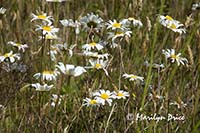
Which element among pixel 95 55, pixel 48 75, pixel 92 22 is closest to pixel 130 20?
pixel 92 22

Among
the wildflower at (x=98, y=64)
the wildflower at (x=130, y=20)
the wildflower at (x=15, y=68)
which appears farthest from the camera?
the wildflower at (x=130, y=20)

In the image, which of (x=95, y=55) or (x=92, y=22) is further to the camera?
(x=92, y=22)

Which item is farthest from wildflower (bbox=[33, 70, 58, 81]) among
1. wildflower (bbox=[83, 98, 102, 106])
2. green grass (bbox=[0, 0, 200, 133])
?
wildflower (bbox=[83, 98, 102, 106])

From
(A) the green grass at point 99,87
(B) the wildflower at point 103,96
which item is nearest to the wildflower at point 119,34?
(A) the green grass at point 99,87

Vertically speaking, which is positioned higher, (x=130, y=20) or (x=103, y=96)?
(x=130, y=20)

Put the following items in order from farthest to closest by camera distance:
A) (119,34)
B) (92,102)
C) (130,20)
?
1. (130,20)
2. (119,34)
3. (92,102)

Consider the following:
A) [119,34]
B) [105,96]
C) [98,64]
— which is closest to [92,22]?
[119,34]

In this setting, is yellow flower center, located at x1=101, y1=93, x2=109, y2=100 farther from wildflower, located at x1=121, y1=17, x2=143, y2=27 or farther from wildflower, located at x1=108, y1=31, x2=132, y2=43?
wildflower, located at x1=121, y1=17, x2=143, y2=27

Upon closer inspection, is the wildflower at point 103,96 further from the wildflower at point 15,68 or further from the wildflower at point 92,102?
the wildflower at point 15,68

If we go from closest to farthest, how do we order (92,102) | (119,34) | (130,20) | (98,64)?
(92,102), (98,64), (119,34), (130,20)

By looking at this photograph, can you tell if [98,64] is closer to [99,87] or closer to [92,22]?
[99,87]

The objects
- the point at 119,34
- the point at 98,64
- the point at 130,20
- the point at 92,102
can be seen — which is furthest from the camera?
the point at 130,20

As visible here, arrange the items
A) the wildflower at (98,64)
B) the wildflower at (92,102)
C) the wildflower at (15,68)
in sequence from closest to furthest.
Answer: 1. the wildflower at (92,102)
2. the wildflower at (98,64)
3. the wildflower at (15,68)

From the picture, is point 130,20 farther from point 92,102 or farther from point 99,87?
point 92,102
